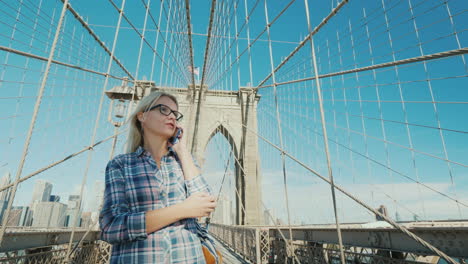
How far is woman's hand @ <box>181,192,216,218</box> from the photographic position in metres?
0.69

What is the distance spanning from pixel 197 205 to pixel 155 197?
0.47 ft

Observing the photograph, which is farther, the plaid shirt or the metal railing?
the metal railing

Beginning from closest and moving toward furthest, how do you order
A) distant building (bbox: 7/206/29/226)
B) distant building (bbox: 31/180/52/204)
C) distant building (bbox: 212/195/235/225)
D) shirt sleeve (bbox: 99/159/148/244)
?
shirt sleeve (bbox: 99/159/148/244)
distant building (bbox: 7/206/29/226)
distant building (bbox: 212/195/235/225)
distant building (bbox: 31/180/52/204)

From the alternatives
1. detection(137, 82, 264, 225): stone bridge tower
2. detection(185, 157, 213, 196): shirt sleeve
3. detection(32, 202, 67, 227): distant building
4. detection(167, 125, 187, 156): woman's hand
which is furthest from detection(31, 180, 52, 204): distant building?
detection(185, 157, 213, 196): shirt sleeve

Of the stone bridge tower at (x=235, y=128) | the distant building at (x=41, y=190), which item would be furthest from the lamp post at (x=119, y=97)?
the distant building at (x=41, y=190)

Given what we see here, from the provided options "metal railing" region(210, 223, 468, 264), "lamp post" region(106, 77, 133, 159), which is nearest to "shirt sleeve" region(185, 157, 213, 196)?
"metal railing" region(210, 223, 468, 264)

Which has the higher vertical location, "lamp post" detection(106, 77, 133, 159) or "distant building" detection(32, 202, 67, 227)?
"lamp post" detection(106, 77, 133, 159)

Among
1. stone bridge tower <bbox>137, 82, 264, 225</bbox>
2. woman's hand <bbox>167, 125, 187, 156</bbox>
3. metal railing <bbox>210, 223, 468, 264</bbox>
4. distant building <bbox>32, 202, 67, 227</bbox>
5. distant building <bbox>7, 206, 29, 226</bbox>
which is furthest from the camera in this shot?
distant building <bbox>32, 202, 67, 227</bbox>

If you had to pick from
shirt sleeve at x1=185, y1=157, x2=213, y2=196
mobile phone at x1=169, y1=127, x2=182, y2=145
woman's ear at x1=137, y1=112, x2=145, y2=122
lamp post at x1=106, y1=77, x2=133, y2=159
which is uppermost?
lamp post at x1=106, y1=77, x2=133, y2=159

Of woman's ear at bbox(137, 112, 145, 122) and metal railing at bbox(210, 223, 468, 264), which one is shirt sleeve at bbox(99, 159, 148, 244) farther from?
metal railing at bbox(210, 223, 468, 264)

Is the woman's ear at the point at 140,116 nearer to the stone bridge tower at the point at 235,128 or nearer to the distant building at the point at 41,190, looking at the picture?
the stone bridge tower at the point at 235,128

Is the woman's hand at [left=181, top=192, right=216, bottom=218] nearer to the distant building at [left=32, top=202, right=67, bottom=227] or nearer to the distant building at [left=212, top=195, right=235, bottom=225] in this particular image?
the distant building at [left=212, top=195, right=235, bottom=225]

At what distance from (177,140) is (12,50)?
2.69m

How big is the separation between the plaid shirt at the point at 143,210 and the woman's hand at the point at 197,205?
0.20ft
